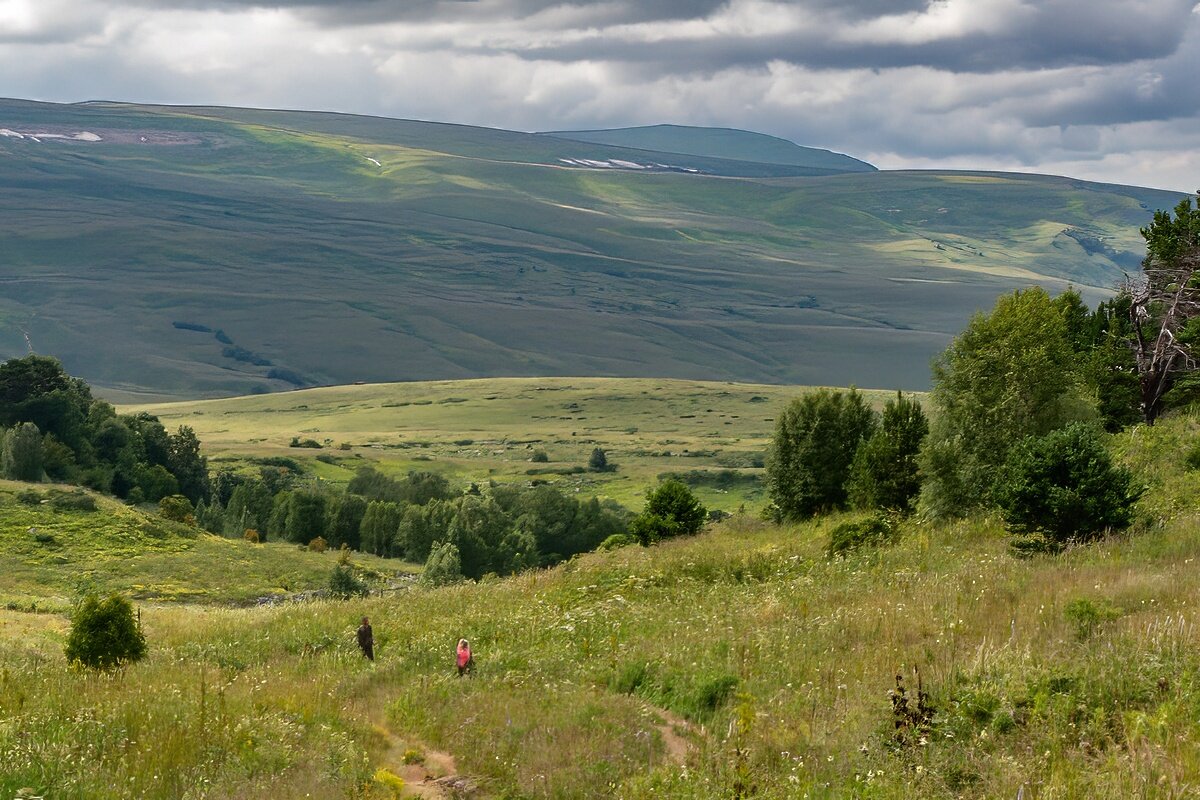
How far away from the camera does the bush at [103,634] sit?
1903cm

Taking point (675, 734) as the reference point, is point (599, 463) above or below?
below

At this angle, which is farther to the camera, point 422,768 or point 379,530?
point 379,530

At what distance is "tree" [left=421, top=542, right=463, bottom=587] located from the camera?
5861cm

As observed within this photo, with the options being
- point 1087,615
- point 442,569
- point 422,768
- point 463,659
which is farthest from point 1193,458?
point 442,569

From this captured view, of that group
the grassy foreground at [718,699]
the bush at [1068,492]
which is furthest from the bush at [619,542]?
the bush at [1068,492]

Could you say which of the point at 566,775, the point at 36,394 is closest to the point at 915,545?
the point at 566,775

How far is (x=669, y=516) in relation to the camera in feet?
134

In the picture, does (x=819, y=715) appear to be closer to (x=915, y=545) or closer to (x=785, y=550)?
(x=915, y=545)

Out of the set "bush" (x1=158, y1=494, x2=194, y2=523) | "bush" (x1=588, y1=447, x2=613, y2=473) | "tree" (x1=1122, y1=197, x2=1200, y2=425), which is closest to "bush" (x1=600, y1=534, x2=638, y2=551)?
"tree" (x1=1122, y1=197, x2=1200, y2=425)

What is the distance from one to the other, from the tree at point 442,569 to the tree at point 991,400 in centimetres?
2915

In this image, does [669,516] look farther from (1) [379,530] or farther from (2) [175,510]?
(1) [379,530]

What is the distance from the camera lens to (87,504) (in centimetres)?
6681

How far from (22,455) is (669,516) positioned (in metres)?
56.6

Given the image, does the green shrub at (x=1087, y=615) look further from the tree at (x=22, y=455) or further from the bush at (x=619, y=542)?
the tree at (x=22, y=455)
